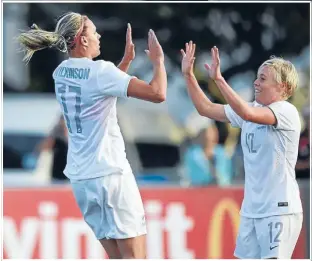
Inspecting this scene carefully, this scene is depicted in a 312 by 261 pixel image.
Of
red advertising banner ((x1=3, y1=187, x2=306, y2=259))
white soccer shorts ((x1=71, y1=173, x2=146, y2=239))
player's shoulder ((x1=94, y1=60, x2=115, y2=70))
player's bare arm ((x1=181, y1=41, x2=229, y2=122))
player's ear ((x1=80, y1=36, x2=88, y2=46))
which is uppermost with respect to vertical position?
player's ear ((x1=80, y1=36, x2=88, y2=46))

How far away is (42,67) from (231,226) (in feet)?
33.5

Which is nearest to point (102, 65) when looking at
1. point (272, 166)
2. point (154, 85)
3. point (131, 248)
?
point (154, 85)

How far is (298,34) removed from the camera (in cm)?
1964

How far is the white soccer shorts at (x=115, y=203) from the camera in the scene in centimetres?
787

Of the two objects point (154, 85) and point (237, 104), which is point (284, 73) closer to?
point (237, 104)

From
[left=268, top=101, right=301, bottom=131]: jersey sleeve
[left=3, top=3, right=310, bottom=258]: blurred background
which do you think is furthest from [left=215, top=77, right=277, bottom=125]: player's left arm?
[left=3, top=3, right=310, bottom=258]: blurred background

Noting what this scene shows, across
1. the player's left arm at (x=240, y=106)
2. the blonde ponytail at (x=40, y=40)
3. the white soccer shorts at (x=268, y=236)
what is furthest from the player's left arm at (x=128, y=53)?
the white soccer shorts at (x=268, y=236)

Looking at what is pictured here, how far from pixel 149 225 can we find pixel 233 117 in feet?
13.0

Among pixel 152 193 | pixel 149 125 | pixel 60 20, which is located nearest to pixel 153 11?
pixel 149 125

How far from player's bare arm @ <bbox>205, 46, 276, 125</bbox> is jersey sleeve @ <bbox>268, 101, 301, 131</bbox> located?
0.29 ft

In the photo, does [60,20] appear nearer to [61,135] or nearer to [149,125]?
[61,135]

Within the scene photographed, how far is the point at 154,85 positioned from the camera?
298 inches

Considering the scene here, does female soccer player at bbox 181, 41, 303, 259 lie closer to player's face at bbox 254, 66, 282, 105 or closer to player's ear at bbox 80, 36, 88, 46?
player's face at bbox 254, 66, 282, 105

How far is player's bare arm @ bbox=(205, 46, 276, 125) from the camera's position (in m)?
7.70
